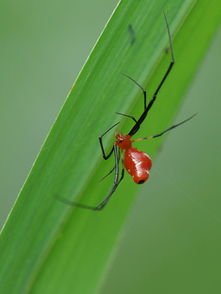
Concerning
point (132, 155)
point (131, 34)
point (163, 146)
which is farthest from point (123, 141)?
point (163, 146)

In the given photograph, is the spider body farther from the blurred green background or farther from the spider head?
the blurred green background

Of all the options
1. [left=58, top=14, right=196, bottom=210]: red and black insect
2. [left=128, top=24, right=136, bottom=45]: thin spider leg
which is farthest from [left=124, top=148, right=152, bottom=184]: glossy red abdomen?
[left=128, top=24, right=136, bottom=45]: thin spider leg

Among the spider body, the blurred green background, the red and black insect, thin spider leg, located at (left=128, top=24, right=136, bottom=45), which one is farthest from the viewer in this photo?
the blurred green background

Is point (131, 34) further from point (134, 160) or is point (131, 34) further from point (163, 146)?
point (163, 146)

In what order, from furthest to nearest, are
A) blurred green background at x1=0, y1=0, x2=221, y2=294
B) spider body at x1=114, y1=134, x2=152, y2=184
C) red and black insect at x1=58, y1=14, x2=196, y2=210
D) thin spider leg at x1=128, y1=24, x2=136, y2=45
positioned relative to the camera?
blurred green background at x1=0, y1=0, x2=221, y2=294 → spider body at x1=114, y1=134, x2=152, y2=184 → red and black insect at x1=58, y1=14, x2=196, y2=210 → thin spider leg at x1=128, y1=24, x2=136, y2=45

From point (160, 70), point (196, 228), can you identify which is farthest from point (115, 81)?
point (196, 228)

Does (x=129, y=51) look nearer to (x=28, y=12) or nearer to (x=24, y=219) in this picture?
(x=24, y=219)

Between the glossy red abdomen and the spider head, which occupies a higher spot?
the spider head
